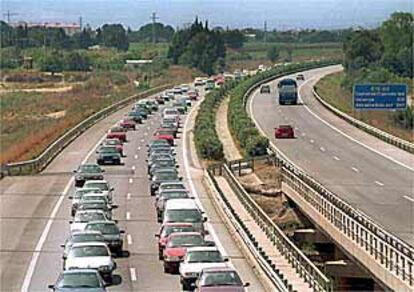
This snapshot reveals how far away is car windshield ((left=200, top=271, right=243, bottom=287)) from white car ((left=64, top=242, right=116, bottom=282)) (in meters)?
4.40

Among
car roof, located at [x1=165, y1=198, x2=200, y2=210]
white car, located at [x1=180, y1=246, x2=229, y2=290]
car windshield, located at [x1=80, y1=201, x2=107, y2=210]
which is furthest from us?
car windshield, located at [x1=80, y1=201, x2=107, y2=210]

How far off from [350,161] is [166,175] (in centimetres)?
1515

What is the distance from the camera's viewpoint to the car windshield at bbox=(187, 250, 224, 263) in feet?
96.0

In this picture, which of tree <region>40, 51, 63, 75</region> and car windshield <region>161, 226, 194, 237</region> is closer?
car windshield <region>161, 226, 194, 237</region>

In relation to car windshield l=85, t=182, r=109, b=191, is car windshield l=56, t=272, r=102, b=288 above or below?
above

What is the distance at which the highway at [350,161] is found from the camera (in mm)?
44781

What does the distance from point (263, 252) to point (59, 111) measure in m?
87.6

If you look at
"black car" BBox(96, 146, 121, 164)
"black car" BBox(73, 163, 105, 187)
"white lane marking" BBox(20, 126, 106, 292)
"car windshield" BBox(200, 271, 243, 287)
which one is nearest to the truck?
"black car" BBox(96, 146, 121, 164)

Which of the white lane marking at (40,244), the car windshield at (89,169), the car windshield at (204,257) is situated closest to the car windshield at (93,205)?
the white lane marking at (40,244)

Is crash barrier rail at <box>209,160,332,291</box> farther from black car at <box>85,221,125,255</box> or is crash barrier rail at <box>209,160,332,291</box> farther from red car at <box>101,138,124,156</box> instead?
red car at <box>101,138,124,156</box>

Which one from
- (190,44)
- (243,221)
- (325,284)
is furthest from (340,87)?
(325,284)

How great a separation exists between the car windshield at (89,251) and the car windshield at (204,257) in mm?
2434

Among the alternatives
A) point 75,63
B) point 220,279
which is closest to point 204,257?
point 220,279

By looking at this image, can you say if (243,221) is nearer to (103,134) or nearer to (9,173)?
(9,173)
